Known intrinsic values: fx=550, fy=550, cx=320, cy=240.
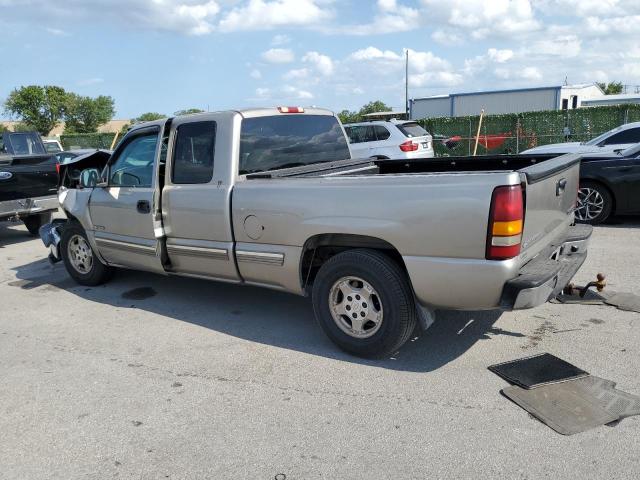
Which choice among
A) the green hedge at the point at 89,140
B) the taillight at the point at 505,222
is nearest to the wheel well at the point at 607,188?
the taillight at the point at 505,222

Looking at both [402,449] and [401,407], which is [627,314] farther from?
[402,449]

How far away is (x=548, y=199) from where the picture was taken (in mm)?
Answer: 3961

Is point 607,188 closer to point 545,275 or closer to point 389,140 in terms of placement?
point 545,275

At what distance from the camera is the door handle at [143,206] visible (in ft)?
16.9

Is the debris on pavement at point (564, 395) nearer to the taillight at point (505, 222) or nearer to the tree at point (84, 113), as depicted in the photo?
the taillight at point (505, 222)

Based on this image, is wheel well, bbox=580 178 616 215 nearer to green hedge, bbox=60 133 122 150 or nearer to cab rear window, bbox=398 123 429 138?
cab rear window, bbox=398 123 429 138

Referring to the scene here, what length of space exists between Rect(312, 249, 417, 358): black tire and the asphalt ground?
0.15 metres

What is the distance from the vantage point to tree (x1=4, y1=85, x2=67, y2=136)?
154ft

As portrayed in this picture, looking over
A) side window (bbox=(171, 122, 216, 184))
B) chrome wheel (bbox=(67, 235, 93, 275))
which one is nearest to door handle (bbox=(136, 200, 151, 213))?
side window (bbox=(171, 122, 216, 184))

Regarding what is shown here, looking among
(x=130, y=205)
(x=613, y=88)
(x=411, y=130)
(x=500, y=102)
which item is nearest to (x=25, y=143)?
(x=130, y=205)

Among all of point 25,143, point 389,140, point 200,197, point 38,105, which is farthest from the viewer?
point 38,105

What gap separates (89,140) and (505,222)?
33002mm

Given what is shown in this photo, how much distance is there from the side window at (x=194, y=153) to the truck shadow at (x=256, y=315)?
1332mm

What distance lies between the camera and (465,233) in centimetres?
343
